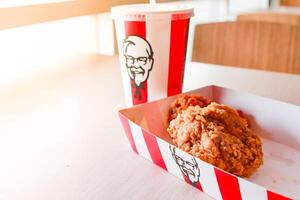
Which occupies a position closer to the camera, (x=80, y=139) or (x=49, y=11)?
(x=80, y=139)

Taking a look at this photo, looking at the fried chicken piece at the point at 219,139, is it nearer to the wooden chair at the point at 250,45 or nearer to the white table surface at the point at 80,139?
the white table surface at the point at 80,139

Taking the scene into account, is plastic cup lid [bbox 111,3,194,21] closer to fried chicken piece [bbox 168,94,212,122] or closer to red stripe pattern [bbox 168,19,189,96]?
red stripe pattern [bbox 168,19,189,96]

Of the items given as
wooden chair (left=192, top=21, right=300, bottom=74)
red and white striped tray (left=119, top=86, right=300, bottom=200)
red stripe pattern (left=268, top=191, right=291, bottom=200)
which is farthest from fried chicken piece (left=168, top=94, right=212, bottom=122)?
wooden chair (left=192, top=21, right=300, bottom=74)

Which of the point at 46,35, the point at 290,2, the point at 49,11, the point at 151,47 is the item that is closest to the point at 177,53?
the point at 151,47

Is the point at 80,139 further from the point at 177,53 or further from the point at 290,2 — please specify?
the point at 290,2

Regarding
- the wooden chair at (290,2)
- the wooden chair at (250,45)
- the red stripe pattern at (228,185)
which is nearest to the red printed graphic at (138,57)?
the red stripe pattern at (228,185)

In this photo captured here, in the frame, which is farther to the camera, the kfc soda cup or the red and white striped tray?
the kfc soda cup
